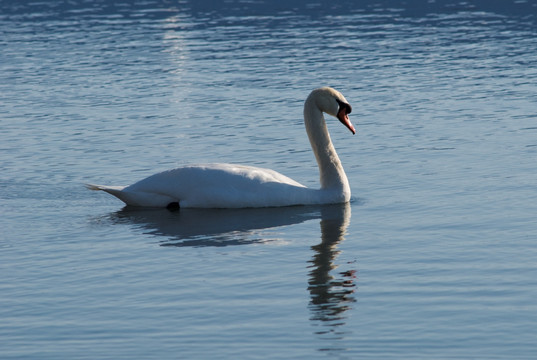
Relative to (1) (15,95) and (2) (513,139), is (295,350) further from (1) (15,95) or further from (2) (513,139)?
(1) (15,95)

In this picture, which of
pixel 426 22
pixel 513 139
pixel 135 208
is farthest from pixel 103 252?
pixel 426 22

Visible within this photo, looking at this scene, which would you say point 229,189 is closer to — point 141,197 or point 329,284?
point 141,197

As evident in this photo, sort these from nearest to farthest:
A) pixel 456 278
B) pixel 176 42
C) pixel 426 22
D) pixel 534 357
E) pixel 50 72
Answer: pixel 534 357
pixel 456 278
pixel 50 72
pixel 176 42
pixel 426 22

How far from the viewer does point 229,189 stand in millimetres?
15500

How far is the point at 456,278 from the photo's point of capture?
1162 centimetres

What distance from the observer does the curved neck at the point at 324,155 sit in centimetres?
1588

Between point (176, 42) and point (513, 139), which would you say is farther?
point (176, 42)

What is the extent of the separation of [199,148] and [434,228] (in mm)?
7055

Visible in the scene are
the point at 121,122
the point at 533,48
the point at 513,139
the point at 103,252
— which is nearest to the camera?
Result: the point at 103,252

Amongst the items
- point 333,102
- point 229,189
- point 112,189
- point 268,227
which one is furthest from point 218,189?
point 333,102

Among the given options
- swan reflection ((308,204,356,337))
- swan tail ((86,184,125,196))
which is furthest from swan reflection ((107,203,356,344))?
swan tail ((86,184,125,196))

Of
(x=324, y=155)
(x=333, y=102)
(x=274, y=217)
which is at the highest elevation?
(x=333, y=102)

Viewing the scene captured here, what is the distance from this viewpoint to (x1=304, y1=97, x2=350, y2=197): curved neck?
1588cm

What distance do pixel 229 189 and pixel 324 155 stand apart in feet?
5.28
